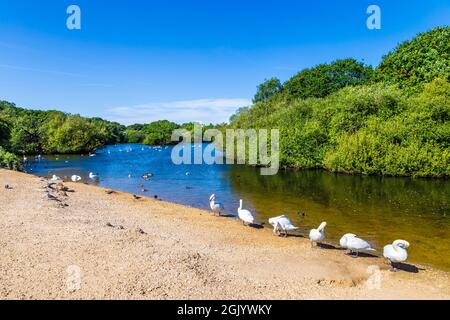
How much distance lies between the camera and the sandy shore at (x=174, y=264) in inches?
443

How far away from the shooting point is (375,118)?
47.6 metres

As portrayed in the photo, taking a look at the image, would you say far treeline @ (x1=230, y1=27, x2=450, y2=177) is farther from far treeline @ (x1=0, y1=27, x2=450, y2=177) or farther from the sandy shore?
the sandy shore

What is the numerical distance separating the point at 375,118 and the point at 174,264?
41.2 meters

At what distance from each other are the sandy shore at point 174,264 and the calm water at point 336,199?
142 inches

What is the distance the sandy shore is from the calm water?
3.62 metres

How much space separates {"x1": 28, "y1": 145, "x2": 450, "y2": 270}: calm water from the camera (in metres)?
20.0
